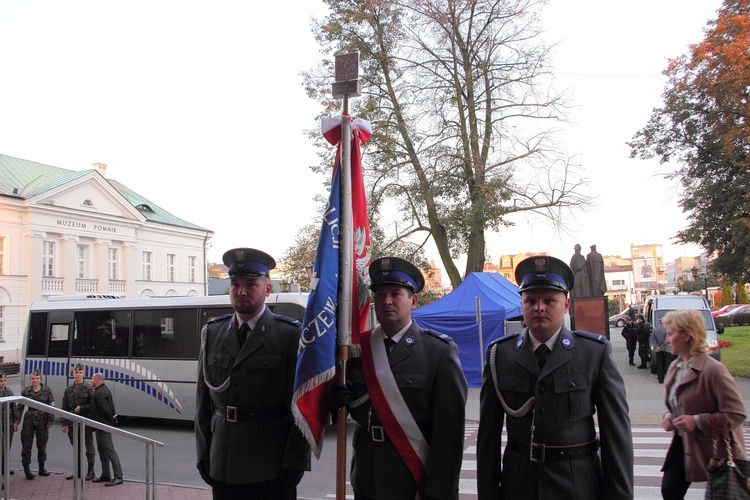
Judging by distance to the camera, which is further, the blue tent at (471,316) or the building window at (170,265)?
the building window at (170,265)

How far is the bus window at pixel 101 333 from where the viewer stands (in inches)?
532

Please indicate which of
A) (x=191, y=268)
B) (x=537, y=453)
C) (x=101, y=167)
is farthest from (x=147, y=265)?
(x=537, y=453)

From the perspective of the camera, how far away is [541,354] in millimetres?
3127

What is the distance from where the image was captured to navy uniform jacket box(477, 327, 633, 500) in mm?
2877

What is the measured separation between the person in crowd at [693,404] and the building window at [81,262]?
39.5m

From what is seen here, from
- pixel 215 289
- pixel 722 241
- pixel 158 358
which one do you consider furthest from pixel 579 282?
pixel 215 289

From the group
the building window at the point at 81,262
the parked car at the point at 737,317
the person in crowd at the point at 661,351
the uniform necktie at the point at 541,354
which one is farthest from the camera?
the parked car at the point at 737,317

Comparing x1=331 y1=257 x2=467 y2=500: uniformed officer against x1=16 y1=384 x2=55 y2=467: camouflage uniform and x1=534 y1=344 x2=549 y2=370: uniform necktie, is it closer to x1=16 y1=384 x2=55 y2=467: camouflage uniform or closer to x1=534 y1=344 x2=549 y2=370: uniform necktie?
x1=534 y1=344 x2=549 y2=370: uniform necktie

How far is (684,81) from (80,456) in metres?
26.1

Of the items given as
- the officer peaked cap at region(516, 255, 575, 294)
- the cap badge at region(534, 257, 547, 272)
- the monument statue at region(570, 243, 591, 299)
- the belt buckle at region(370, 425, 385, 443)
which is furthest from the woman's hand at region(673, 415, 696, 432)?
the monument statue at region(570, 243, 591, 299)

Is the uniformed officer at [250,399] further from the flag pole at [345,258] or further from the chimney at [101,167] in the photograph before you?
the chimney at [101,167]

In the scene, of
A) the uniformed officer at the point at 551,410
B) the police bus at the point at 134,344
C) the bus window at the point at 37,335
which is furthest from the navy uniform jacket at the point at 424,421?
the bus window at the point at 37,335

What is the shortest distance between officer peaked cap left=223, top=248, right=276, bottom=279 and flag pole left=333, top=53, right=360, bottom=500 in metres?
0.51

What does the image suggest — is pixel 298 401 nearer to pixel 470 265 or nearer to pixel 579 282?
pixel 579 282
